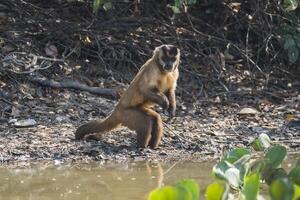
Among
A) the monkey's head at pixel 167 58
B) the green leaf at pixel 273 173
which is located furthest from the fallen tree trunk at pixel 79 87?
the green leaf at pixel 273 173

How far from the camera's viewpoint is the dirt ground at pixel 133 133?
808 centimetres

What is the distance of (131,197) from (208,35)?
17.6ft

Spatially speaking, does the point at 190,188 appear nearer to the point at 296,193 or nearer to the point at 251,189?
the point at 251,189

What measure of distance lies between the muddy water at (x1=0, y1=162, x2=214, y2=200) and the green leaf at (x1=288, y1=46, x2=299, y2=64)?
3.47m

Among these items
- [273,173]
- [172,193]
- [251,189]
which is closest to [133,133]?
[273,173]

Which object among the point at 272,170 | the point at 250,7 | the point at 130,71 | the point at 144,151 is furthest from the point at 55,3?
the point at 272,170

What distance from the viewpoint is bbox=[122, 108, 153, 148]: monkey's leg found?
26.7 feet

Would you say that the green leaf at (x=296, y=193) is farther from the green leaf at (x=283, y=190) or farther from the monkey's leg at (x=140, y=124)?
the monkey's leg at (x=140, y=124)

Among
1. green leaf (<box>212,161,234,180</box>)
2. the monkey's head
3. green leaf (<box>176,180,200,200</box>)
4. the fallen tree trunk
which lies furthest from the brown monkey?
green leaf (<box>176,180,200,200</box>)

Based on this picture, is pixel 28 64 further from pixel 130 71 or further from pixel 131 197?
pixel 131 197

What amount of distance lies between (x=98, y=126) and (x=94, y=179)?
1.37 m

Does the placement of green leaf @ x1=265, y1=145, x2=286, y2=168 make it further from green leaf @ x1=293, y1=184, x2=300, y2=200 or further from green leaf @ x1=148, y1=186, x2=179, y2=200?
green leaf @ x1=148, y1=186, x2=179, y2=200

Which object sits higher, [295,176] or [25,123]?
[295,176]

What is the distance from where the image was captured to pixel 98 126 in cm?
838
